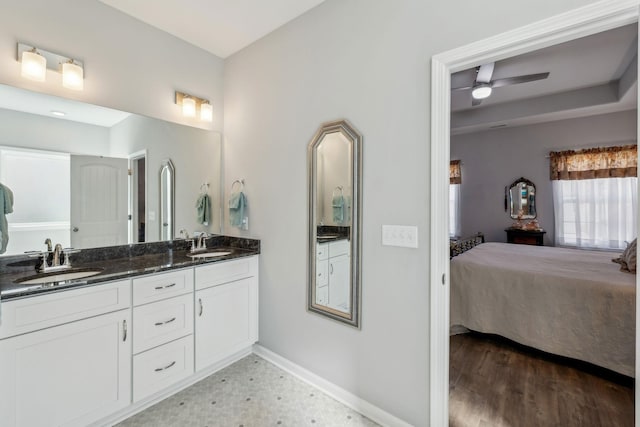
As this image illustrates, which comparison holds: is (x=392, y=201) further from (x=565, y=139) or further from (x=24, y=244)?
(x=565, y=139)

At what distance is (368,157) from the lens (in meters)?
1.74

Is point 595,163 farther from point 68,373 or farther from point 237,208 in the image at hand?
point 68,373

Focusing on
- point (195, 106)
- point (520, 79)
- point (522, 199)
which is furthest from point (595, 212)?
point (195, 106)

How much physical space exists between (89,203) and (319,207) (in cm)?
163

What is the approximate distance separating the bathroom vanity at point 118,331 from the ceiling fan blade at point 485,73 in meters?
2.76

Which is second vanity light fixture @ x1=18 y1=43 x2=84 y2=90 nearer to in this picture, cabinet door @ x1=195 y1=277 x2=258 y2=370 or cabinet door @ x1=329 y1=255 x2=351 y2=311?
cabinet door @ x1=195 y1=277 x2=258 y2=370

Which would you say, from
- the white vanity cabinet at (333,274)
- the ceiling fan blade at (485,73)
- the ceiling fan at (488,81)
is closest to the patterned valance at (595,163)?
the ceiling fan at (488,81)

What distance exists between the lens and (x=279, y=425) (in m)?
1.67

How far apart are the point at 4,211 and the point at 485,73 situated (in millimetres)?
3931

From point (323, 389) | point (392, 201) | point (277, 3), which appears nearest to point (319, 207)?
point (392, 201)

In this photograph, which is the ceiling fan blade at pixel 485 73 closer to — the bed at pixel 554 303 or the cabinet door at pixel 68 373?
the bed at pixel 554 303

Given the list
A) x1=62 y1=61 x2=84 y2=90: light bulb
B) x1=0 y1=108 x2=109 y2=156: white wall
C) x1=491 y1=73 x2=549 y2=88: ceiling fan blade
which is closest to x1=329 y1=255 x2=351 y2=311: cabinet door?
x1=0 y1=108 x2=109 y2=156: white wall

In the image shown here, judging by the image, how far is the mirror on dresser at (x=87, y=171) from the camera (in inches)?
68.2

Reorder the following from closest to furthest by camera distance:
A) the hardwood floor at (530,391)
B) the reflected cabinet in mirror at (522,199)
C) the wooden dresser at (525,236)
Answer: the hardwood floor at (530,391) → the wooden dresser at (525,236) → the reflected cabinet in mirror at (522,199)
